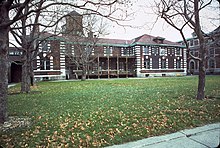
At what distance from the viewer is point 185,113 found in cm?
555

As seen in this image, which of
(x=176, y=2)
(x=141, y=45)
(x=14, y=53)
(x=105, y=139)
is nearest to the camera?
(x=105, y=139)

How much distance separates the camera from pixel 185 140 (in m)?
3.63

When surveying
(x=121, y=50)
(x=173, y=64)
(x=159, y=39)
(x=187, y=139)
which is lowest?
(x=187, y=139)

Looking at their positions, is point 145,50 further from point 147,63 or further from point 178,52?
point 178,52

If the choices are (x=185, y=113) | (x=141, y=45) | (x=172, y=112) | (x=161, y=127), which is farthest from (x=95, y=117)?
(x=141, y=45)

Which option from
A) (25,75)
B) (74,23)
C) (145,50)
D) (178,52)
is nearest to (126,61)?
(145,50)

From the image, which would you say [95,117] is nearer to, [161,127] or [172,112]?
[161,127]

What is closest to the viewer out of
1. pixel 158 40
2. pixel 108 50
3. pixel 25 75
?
pixel 25 75

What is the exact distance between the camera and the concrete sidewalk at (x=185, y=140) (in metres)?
3.35

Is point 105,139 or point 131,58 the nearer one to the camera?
point 105,139

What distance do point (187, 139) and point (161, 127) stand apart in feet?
2.51

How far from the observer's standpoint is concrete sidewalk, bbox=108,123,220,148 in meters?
3.35

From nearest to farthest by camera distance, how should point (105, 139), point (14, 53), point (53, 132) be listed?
point (105, 139) → point (53, 132) → point (14, 53)

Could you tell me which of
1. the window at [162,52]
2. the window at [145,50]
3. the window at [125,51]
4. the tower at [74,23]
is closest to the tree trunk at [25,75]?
the tower at [74,23]
